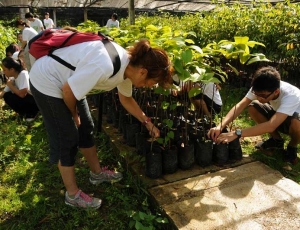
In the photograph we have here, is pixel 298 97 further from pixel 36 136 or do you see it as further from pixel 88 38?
pixel 36 136

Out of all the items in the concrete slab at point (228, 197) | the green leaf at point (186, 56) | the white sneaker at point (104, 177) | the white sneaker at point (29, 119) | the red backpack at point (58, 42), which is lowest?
the white sneaker at point (29, 119)

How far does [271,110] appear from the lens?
2926mm

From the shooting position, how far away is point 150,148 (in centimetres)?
257

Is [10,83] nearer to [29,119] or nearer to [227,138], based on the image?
[29,119]

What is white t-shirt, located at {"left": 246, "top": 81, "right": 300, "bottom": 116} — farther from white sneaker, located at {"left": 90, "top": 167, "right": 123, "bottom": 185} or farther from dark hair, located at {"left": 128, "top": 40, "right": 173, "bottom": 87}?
white sneaker, located at {"left": 90, "top": 167, "right": 123, "bottom": 185}

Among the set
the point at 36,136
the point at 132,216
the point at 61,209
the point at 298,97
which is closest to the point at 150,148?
the point at 132,216

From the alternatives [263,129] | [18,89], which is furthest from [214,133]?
[18,89]

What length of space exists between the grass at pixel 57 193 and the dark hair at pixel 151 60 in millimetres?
951

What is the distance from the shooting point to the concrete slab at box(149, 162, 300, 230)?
1922mm

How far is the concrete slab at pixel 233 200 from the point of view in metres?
1.92

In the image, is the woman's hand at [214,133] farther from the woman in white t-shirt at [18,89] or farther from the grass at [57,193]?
the woman in white t-shirt at [18,89]

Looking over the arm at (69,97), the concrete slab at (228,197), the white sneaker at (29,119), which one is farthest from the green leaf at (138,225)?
the white sneaker at (29,119)

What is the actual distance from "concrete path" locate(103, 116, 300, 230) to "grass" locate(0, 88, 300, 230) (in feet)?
0.46

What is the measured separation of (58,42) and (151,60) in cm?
60
